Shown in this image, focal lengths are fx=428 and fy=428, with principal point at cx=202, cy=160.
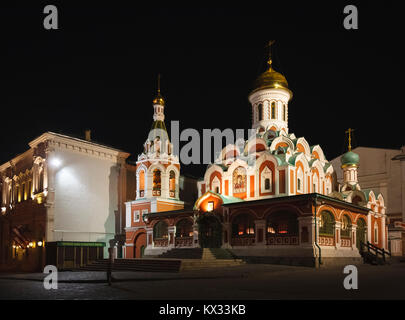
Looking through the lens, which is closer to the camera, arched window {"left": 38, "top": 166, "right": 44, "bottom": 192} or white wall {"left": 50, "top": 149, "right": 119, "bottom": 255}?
white wall {"left": 50, "top": 149, "right": 119, "bottom": 255}

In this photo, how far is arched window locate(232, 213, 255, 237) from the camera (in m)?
24.6

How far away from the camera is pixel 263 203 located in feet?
76.8

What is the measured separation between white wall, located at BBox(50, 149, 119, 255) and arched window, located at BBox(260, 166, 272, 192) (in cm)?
1281

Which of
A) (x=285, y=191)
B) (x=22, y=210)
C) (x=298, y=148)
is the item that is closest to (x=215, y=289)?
(x=285, y=191)

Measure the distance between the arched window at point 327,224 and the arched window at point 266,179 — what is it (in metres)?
4.69

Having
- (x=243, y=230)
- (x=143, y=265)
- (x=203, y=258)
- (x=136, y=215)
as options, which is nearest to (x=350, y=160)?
(x=243, y=230)

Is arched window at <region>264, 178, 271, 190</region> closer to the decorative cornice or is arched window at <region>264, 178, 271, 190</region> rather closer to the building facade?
the building facade

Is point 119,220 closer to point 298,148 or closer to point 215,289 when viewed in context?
point 298,148

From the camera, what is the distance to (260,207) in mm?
23688

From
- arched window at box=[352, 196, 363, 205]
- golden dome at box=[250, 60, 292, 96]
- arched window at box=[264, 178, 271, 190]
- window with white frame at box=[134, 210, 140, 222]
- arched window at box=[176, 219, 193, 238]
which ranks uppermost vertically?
golden dome at box=[250, 60, 292, 96]

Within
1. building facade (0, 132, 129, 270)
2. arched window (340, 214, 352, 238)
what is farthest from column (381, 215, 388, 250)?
building facade (0, 132, 129, 270)

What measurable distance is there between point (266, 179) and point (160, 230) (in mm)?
8332

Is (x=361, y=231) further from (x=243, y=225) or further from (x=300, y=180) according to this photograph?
(x=243, y=225)
